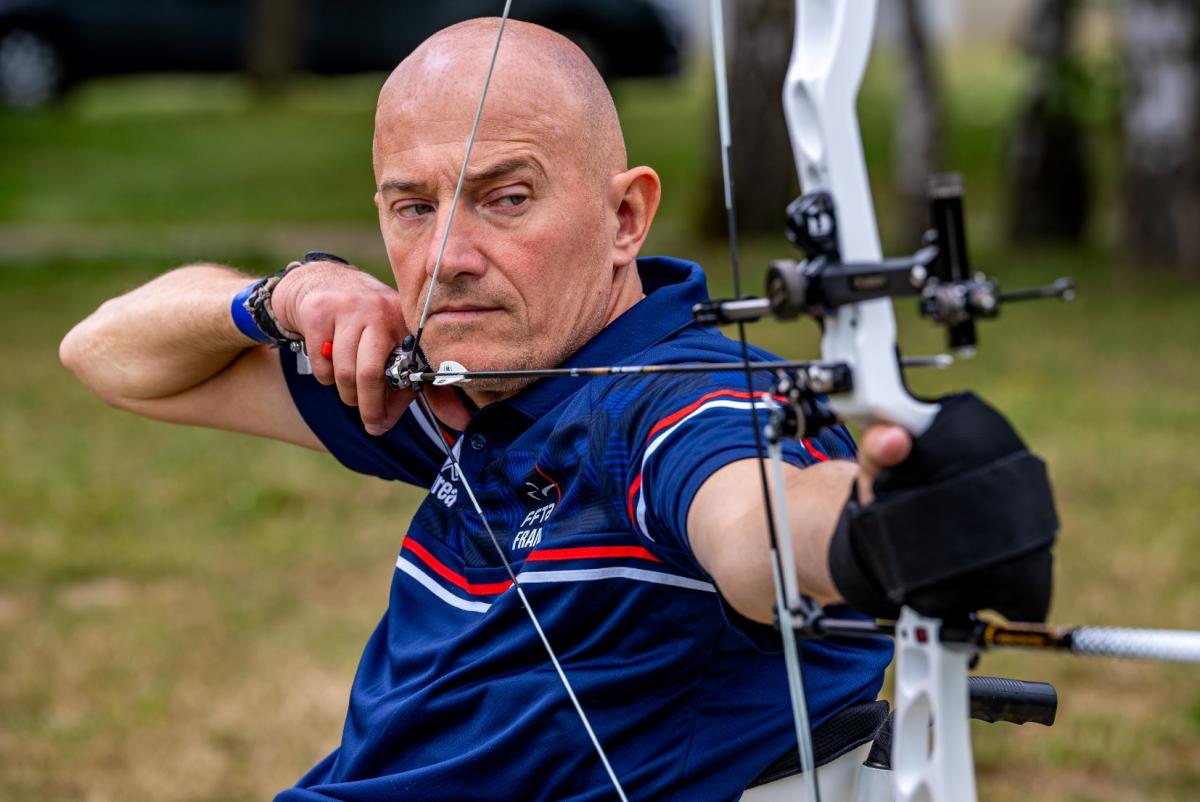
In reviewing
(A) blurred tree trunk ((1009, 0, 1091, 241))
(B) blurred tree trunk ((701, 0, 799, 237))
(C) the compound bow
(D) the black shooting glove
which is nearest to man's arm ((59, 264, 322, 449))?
(C) the compound bow

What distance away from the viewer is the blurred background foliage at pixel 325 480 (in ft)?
15.9

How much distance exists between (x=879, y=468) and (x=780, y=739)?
71cm

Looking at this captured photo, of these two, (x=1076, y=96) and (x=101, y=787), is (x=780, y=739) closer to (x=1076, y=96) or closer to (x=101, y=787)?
(x=101, y=787)

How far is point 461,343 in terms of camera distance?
2322mm

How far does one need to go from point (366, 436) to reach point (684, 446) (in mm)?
924

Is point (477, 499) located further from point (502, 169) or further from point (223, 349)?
point (223, 349)

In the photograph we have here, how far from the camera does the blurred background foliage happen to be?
4.84m

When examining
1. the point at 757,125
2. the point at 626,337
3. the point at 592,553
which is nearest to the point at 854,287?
the point at 592,553

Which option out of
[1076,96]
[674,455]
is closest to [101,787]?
[674,455]

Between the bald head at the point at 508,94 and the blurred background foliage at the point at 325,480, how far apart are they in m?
2.70

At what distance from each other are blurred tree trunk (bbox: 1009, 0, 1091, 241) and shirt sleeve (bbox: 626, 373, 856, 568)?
10.9 meters

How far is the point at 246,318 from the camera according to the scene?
2.75 meters

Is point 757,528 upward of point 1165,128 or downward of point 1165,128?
upward

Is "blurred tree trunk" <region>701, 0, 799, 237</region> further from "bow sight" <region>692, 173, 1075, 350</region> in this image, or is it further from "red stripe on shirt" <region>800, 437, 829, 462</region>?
"bow sight" <region>692, 173, 1075, 350</region>
